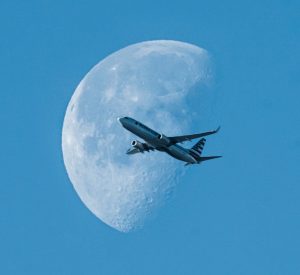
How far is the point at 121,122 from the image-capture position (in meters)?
193

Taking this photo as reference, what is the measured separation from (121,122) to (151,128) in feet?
19.8

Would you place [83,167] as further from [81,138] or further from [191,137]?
[191,137]

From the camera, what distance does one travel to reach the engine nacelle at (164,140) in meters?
194

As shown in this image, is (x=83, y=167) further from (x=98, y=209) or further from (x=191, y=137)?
(x=191, y=137)

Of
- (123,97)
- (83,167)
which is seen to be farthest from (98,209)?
(123,97)

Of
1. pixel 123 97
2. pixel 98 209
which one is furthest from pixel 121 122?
pixel 98 209

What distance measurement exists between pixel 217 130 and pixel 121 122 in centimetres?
1851

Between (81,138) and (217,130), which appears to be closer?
(217,130)

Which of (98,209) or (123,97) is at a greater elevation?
(123,97)

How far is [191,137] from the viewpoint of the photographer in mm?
194875

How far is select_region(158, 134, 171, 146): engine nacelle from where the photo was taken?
194m

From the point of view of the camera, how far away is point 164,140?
195 m

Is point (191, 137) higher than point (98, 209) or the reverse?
higher

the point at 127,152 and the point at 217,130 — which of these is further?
the point at 127,152
